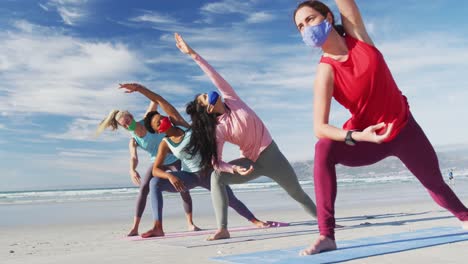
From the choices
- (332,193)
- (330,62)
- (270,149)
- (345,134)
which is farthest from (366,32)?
(270,149)

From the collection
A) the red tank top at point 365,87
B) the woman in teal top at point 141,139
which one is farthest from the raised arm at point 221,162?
the red tank top at point 365,87

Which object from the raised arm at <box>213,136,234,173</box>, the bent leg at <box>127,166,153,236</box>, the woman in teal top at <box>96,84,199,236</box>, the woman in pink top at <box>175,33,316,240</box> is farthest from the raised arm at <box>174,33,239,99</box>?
the bent leg at <box>127,166,153,236</box>

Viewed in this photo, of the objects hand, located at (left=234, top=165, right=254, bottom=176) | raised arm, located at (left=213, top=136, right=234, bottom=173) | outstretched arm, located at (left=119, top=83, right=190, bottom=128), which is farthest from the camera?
outstretched arm, located at (left=119, top=83, right=190, bottom=128)

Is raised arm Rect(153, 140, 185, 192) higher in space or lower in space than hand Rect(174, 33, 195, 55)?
lower

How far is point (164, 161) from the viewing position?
23.0ft

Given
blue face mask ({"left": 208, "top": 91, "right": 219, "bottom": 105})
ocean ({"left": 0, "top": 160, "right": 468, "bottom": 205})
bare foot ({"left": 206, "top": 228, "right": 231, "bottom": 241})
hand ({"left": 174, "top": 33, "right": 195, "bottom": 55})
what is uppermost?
hand ({"left": 174, "top": 33, "right": 195, "bottom": 55})

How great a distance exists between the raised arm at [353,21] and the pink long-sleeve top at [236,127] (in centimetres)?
192

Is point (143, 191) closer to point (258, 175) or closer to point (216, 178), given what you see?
point (216, 178)

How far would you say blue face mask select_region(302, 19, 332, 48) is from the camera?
12.0ft

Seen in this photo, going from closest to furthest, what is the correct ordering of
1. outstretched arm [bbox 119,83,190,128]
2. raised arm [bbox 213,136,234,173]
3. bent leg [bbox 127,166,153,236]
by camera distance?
raised arm [bbox 213,136,234,173] < outstretched arm [bbox 119,83,190,128] < bent leg [bbox 127,166,153,236]

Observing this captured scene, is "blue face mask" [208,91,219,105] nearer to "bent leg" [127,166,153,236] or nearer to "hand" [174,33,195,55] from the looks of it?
"hand" [174,33,195,55]

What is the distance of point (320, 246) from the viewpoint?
12.7ft

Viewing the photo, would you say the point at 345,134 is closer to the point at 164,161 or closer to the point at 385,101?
the point at 385,101

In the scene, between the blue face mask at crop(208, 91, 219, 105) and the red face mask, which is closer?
the blue face mask at crop(208, 91, 219, 105)
